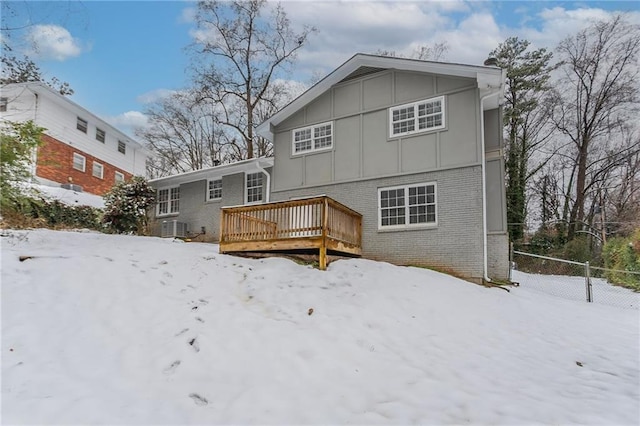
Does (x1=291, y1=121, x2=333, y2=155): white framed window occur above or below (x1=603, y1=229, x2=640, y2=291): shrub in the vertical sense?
above

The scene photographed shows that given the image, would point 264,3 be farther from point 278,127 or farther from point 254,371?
point 254,371

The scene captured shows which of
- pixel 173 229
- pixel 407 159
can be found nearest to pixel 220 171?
pixel 173 229

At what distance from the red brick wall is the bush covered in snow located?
466 cm

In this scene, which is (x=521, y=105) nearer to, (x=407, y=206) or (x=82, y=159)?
(x=407, y=206)

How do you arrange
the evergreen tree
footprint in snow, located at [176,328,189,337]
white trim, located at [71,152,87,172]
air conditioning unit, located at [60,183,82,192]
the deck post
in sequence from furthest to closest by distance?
white trim, located at [71,152,87,172], the evergreen tree, air conditioning unit, located at [60,183,82,192], the deck post, footprint in snow, located at [176,328,189,337]

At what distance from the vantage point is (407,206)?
1055 cm

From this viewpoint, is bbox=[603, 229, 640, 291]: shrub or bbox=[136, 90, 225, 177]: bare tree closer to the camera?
bbox=[603, 229, 640, 291]: shrub

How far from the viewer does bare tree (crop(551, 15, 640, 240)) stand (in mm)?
18266

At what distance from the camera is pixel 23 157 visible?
625 centimetres

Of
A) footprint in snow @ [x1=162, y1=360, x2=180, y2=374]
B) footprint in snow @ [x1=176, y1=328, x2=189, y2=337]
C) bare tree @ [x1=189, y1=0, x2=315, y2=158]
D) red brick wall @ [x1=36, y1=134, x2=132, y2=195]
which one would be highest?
bare tree @ [x1=189, y1=0, x2=315, y2=158]

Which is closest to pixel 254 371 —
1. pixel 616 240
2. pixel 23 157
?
pixel 23 157

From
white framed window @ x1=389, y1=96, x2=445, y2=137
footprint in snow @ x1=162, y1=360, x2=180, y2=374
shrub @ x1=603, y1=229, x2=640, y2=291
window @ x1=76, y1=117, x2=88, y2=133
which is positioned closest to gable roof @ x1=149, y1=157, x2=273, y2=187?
white framed window @ x1=389, y1=96, x2=445, y2=137

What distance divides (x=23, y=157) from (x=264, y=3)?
1972 centimetres

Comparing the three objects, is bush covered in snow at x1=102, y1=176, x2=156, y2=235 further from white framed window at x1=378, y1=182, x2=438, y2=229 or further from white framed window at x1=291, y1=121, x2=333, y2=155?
white framed window at x1=378, y1=182, x2=438, y2=229
